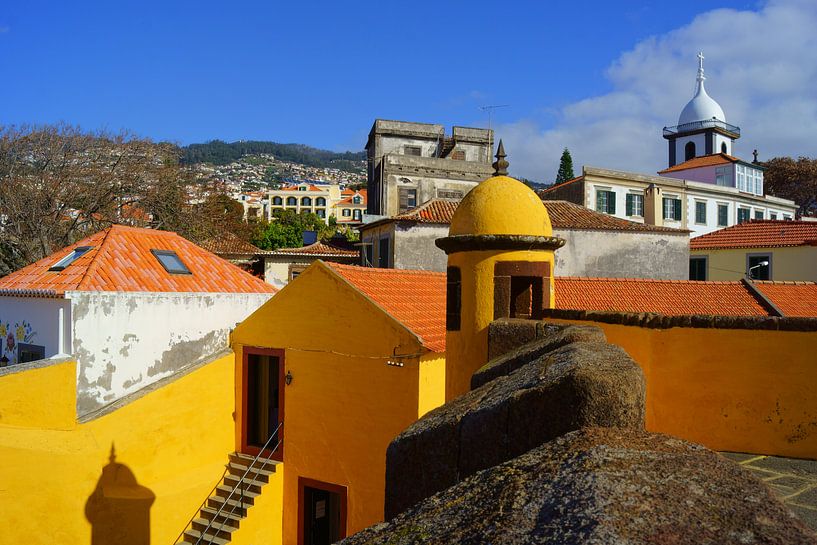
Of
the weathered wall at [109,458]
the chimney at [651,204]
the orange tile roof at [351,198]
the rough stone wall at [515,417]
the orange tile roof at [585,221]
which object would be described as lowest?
the weathered wall at [109,458]

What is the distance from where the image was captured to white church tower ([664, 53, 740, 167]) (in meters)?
52.5

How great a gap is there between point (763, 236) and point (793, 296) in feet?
34.7

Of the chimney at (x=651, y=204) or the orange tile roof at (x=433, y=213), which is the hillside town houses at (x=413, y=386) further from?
the chimney at (x=651, y=204)

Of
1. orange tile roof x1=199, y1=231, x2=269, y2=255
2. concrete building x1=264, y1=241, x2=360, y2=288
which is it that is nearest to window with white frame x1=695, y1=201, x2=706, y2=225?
concrete building x1=264, y1=241, x2=360, y2=288

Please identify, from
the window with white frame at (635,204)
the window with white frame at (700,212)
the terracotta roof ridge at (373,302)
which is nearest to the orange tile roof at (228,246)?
the terracotta roof ridge at (373,302)

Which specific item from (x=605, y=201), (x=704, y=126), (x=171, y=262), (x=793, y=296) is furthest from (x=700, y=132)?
(x=171, y=262)

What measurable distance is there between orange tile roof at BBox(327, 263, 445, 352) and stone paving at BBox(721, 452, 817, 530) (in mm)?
6307

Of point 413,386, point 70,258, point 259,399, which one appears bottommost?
point 259,399

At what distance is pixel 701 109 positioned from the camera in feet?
176

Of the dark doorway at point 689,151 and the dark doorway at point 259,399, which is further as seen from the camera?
the dark doorway at point 689,151

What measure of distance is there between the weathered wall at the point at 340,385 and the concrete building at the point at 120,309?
1.51m

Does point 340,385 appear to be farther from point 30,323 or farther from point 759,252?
point 759,252

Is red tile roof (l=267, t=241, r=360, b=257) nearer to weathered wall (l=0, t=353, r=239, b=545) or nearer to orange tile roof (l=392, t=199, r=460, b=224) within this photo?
orange tile roof (l=392, t=199, r=460, b=224)

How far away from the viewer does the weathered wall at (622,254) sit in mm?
23141
